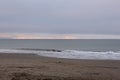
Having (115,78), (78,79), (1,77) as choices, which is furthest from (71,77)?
(1,77)

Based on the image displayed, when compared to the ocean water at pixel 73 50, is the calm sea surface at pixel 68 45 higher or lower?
lower

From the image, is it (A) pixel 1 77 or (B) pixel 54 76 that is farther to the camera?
(B) pixel 54 76

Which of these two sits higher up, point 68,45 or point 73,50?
point 73,50

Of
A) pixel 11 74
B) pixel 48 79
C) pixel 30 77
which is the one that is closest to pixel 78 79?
pixel 48 79

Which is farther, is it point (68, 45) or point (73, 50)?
point (68, 45)

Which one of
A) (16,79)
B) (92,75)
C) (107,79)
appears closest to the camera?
(16,79)

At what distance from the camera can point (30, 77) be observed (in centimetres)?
1319

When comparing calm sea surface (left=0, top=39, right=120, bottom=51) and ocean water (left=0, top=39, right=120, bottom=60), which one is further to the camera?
calm sea surface (left=0, top=39, right=120, bottom=51)

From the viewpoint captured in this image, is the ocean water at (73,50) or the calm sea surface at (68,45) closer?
the ocean water at (73,50)

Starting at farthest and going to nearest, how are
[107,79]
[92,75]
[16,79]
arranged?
[92,75] → [107,79] → [16,79]

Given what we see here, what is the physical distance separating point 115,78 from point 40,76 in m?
3.74

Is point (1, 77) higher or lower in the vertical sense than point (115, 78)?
higher

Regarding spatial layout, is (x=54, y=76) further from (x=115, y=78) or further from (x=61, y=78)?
(x=115, y=78)

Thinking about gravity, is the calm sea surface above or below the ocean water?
below
